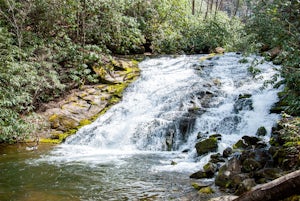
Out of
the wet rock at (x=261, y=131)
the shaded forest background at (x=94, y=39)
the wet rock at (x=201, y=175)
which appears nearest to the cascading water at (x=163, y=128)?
the wet rock at (x=201, y=175)

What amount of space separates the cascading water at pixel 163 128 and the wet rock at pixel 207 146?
23 cm

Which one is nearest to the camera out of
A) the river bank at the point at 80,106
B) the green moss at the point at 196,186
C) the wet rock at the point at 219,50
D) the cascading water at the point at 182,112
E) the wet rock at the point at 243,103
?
the green moss at the point at 196,186

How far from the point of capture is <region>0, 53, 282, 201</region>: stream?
7.28 metres

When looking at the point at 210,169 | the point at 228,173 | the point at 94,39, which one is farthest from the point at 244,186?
the point at 94,39

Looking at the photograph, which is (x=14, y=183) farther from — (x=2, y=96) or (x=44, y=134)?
(x=44, y=134)

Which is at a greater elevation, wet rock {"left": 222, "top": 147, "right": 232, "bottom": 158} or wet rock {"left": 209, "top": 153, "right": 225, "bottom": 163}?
wet rock {"left": 222, "top": 147, "right": 232, "bottom": 158}

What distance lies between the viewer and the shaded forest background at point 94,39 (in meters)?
9.40

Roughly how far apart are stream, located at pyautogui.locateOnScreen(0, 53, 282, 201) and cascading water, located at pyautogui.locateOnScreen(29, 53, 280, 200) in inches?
0.9

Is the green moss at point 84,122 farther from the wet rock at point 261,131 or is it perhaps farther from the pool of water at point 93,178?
the wet rock at point 261,131

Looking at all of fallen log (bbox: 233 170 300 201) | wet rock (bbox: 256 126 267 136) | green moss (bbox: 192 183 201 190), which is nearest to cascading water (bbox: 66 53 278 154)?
wet rock (bbox: 256 126 267 136)

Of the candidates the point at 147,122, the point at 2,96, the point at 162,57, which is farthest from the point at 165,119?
the point at 162,57

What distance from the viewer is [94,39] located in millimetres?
18656

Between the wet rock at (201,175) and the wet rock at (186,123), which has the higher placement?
the wet rock at (186,123)

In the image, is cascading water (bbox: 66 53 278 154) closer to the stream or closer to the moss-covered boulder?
the stream
